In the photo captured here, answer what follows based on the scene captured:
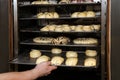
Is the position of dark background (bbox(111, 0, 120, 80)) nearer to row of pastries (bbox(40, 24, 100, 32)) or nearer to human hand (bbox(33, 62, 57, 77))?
row of pastries (bbox(40, 24, 100, 32))

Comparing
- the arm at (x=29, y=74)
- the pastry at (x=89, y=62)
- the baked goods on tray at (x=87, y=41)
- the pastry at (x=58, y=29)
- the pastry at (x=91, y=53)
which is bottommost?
the arm at (x=29, y=74)

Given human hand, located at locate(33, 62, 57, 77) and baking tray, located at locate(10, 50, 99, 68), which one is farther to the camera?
baking tray, located at locate(10, 50, 99, 68)

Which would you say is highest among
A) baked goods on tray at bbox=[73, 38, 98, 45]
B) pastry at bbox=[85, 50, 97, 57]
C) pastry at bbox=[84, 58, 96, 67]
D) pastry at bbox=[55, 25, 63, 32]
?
pastry at bbox=[55, 25, 63, 32]

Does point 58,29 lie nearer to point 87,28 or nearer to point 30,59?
point 87,28

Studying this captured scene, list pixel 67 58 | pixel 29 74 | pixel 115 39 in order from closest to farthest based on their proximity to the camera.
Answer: pixel 29 74 < pixel 115 39 < pixel 67 58

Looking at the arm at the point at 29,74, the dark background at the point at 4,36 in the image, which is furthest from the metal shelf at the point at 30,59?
the arm at the point at 29,74

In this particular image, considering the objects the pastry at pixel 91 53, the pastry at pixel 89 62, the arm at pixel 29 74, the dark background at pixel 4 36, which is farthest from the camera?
the pastry at pixel 91 53

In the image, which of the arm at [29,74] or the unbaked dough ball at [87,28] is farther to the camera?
the unbaked dough ball at [87,28]

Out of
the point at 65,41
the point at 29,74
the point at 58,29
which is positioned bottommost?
the point at 29,74

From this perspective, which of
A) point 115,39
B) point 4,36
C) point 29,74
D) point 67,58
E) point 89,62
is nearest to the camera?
point 29,74

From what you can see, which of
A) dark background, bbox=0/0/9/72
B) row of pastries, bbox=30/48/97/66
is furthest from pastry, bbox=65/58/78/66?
dark background, bbox=0/0/9/72

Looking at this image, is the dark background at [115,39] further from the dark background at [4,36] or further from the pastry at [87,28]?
the dark background at [4,36]

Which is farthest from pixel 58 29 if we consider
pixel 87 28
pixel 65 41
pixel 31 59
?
pixel 31 59

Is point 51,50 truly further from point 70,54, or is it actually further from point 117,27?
point 117,27
